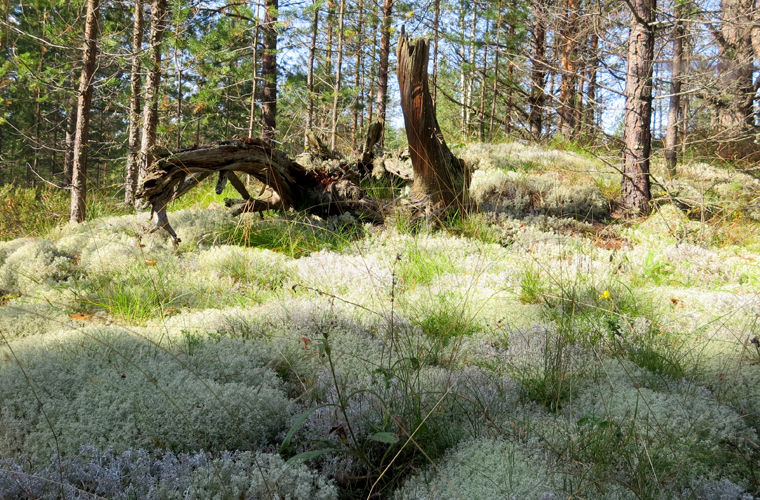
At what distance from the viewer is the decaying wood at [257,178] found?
521cm

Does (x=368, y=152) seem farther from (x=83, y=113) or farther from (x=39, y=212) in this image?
(x=39, y=212)

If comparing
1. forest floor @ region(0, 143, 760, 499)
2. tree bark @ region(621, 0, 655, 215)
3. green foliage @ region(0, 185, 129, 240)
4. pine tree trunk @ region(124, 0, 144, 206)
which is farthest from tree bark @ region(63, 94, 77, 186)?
tree bark @ region(621, 0, 655, 215)

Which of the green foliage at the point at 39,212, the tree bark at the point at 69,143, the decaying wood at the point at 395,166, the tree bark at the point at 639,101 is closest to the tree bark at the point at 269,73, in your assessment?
the decaying wood at the point at 395,166

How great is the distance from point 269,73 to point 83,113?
13.3ft

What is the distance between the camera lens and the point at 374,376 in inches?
101

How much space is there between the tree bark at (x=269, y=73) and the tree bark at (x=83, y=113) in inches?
116

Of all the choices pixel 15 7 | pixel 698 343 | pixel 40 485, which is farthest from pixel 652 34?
pixel 15 7

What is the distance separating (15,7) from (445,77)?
17.6 meters

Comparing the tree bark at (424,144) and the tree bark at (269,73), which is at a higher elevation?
the tree bark at (269,73)

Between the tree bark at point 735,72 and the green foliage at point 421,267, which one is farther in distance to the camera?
the tree bark at point 735,72

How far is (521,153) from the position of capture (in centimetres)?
952

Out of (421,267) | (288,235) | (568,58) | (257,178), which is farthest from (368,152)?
(568,58)

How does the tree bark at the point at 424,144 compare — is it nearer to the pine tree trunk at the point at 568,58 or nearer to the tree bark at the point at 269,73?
the pine tree trunk at the point at 568,58

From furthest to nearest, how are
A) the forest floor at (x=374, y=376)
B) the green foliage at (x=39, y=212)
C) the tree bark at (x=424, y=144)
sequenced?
1. the green foliage at (x=39, y=212)
2. the tree bark at (x=424, y=144)
3. the forest floor at (x=374, y=376)
